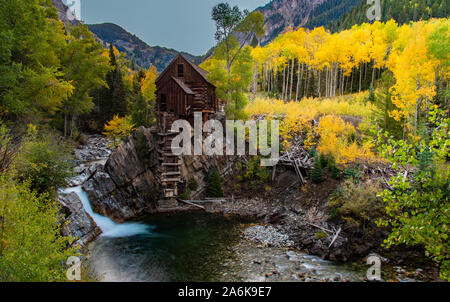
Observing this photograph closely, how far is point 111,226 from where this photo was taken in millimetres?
16203

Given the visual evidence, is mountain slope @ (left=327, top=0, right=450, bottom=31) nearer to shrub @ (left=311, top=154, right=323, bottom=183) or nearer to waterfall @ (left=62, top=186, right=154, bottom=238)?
shrub @ (left=311, top=154, right=323, bottom=183)

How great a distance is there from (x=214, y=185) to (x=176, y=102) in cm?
888

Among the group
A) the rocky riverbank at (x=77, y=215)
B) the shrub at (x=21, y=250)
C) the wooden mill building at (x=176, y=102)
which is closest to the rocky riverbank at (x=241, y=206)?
the rocky riverbank at (x=77, y=215)

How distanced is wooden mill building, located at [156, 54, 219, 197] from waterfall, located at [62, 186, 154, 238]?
3.94 m

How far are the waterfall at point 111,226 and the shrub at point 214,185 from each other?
6235mm

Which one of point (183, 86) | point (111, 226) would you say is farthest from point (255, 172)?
point (111, 226)

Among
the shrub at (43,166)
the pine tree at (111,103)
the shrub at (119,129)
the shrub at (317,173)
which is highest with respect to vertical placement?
the pine tree at (111,103)

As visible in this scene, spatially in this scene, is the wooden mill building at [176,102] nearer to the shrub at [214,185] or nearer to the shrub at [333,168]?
the shrub at [214,185]

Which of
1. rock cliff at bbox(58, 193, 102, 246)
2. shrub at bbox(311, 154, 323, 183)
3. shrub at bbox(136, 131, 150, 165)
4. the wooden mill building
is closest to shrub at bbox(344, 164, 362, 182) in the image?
shrub at bbox(311, 154, 323, 183)

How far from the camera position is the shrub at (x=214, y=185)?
20922 millimetres

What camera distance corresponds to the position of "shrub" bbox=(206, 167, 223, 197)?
20922 millimetres

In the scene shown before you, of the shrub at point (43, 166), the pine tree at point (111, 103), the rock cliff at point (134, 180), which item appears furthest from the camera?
the pine tree at point (111, 103)
